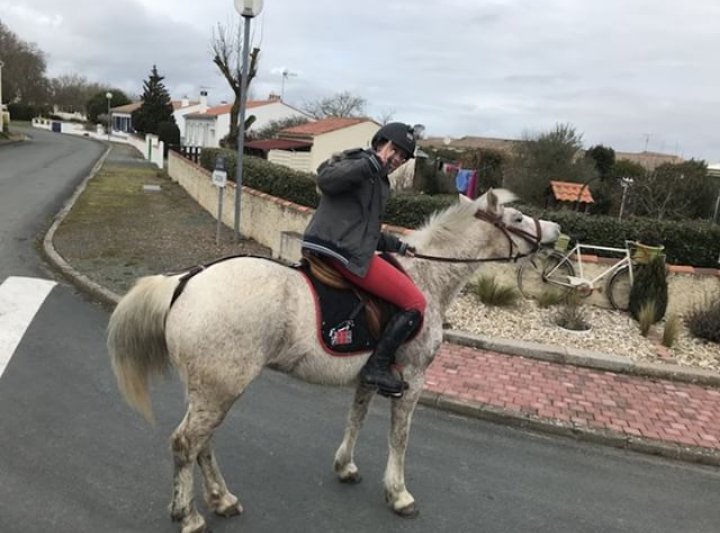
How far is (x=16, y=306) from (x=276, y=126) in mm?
42362

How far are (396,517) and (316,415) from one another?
1548 mm

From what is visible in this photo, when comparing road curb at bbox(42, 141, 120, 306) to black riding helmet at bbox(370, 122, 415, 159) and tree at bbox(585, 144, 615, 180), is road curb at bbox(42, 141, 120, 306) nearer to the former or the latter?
black riding helmet at bbox(370, 122, 415, 159)

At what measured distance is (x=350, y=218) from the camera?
3398 mm

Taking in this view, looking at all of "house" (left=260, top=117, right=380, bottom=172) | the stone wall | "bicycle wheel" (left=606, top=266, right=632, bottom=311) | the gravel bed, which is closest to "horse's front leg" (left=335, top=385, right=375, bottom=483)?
the stone wall

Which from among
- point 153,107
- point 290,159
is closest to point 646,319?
point 290,159

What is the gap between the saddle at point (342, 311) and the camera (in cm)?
342

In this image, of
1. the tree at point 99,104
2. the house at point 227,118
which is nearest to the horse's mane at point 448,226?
Result: the house at point 227,118

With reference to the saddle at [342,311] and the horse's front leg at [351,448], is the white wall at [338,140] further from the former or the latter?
the saddle at [342,311]

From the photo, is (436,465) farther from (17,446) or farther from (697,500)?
(17,446)

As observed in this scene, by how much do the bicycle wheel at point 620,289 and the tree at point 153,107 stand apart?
179 ft

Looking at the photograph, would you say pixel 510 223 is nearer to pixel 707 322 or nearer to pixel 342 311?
pixel 342 311

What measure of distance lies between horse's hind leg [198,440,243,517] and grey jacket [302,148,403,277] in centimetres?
154

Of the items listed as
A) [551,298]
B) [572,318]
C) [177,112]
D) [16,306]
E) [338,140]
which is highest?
[177,112]

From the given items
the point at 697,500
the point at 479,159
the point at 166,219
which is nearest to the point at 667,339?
the point at 697,500
